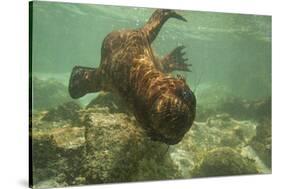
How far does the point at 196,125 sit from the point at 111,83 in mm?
1169

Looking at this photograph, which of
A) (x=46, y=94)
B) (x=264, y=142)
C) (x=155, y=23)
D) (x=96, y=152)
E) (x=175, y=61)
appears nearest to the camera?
(x=46, y=94)

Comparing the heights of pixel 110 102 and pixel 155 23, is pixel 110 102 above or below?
below

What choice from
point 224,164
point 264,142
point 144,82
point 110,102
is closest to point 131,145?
point 110,102

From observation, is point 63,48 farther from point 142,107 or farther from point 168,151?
point 168,151

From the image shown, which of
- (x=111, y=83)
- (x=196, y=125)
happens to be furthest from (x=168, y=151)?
(x=111, y=83)

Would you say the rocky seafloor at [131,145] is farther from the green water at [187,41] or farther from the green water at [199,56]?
the green water at [187,41]

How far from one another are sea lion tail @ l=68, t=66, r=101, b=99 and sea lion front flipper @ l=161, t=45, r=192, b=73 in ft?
2.75

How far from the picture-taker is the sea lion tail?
20.4ft

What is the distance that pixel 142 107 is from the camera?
6.42 m

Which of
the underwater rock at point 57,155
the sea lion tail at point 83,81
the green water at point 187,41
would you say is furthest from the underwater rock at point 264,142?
the underwater rock at point 57,155

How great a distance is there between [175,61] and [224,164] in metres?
1.42

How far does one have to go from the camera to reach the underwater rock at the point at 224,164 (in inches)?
268

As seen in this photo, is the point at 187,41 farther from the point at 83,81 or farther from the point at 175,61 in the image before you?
the point at 83,81

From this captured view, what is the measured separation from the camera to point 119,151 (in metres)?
6.32
